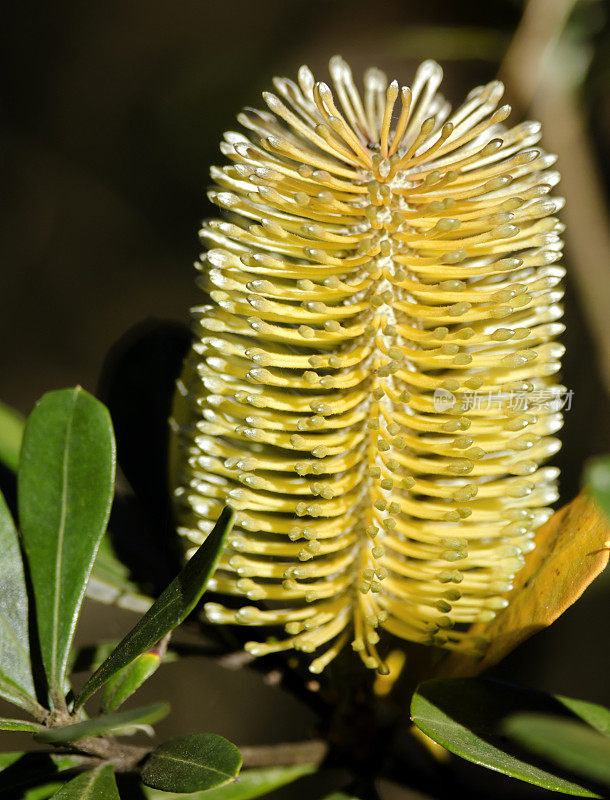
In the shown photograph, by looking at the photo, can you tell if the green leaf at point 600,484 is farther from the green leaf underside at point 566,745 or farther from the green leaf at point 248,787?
the green leaf at point 248,787

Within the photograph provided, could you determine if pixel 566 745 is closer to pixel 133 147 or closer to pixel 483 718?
pixel 483 718

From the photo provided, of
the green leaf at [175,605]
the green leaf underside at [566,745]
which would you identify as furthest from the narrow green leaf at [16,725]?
the green leaf underside at [566,745]

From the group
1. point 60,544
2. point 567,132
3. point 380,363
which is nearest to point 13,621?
point 60,544

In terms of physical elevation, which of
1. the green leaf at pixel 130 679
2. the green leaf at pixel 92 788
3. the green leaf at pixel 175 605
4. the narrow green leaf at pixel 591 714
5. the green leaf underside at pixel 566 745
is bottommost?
the green leaf at pixel 92 788

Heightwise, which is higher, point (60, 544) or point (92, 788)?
point (60, 544)

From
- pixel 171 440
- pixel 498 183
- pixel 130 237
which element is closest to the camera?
pixel 498 183

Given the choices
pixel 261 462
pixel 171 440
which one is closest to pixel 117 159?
pixel 171 440

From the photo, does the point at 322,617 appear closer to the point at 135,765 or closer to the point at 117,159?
the point at 135,765
